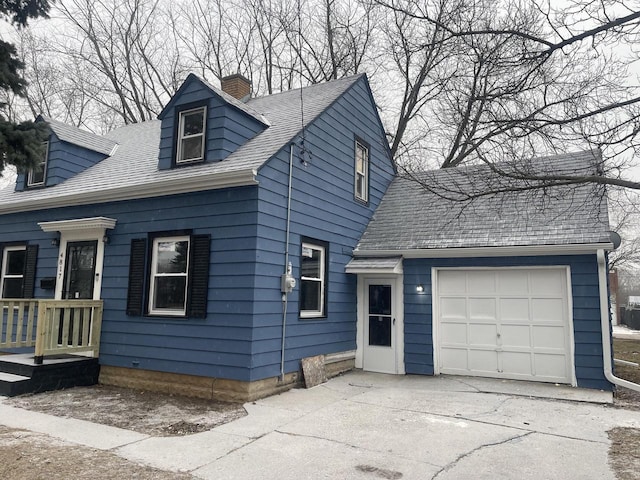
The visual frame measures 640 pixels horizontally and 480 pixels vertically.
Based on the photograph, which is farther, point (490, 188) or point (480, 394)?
point (480, 394)

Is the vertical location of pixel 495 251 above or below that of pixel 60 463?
above

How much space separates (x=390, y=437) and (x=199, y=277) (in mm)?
3894

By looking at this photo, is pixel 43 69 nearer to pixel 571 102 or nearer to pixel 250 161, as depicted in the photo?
pixel 250 161

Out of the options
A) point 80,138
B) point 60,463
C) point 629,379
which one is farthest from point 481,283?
point 80,138

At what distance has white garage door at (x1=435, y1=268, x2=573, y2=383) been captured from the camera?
27.8ft

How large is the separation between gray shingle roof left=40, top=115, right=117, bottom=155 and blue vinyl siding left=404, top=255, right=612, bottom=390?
793cm

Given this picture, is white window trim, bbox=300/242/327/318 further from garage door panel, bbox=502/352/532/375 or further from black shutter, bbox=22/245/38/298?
black shutter, bbox=22/245/38/298

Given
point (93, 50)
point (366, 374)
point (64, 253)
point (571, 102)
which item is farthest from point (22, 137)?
point (93, 50)

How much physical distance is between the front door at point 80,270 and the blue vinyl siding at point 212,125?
224 centimetres

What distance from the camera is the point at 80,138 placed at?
1122cm

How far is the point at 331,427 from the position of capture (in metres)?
5.70

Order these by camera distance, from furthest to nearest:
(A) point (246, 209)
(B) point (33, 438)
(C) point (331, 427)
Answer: (A) point (246, 209) < (C) point (331, 427) < (B) point (33, 438)

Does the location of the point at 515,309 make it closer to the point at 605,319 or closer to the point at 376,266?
the point at 605,319

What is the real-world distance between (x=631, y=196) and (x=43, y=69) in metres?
24.3
